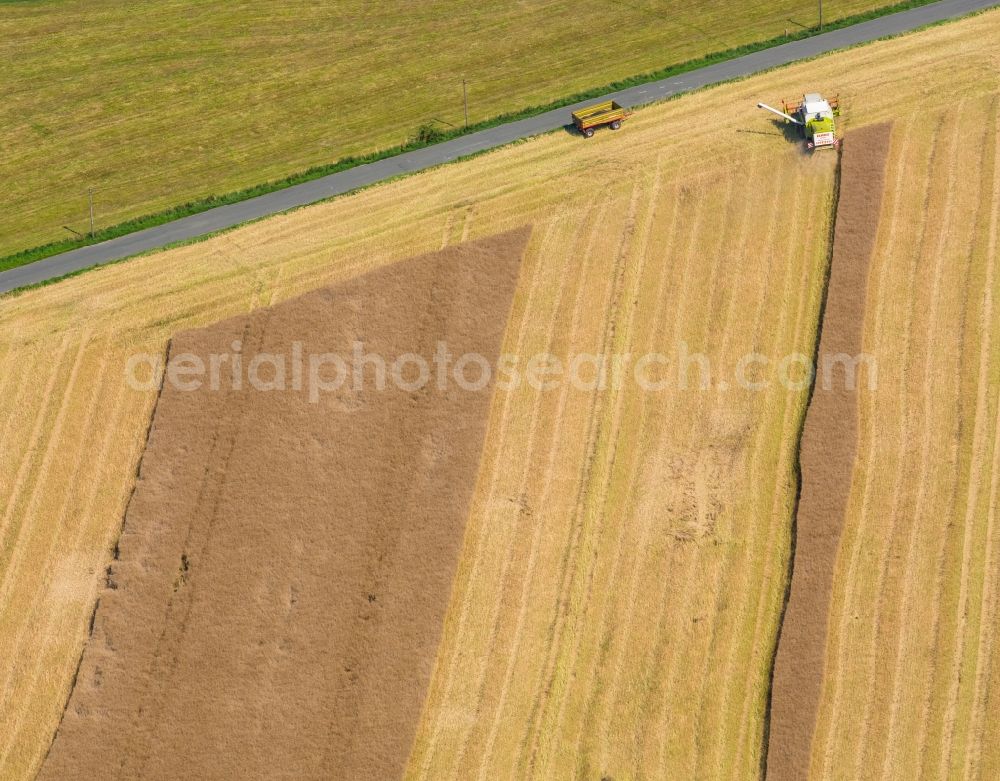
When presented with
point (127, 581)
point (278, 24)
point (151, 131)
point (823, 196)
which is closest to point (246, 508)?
point (127, 581)

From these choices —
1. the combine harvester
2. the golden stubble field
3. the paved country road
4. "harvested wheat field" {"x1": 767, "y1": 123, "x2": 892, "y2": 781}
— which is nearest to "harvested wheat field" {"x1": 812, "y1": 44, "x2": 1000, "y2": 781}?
the golden stubble field

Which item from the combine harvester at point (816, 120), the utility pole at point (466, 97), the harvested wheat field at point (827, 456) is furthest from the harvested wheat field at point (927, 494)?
the utility pole at point (466, 97)

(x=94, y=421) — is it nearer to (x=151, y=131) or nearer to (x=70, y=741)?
(x=70, y=741)

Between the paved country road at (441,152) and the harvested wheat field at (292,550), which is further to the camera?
the paved country road at (441,152)

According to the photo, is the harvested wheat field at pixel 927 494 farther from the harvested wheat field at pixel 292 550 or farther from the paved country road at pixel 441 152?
the harvested wheat field at pixel 292 550

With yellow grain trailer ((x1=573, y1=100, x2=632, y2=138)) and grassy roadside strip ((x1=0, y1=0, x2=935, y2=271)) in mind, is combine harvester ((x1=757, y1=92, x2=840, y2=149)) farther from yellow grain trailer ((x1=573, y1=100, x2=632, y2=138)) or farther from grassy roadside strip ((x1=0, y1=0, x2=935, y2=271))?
yellow grain trailer ((x1=573, y1=100, x2=632, y2=138))
